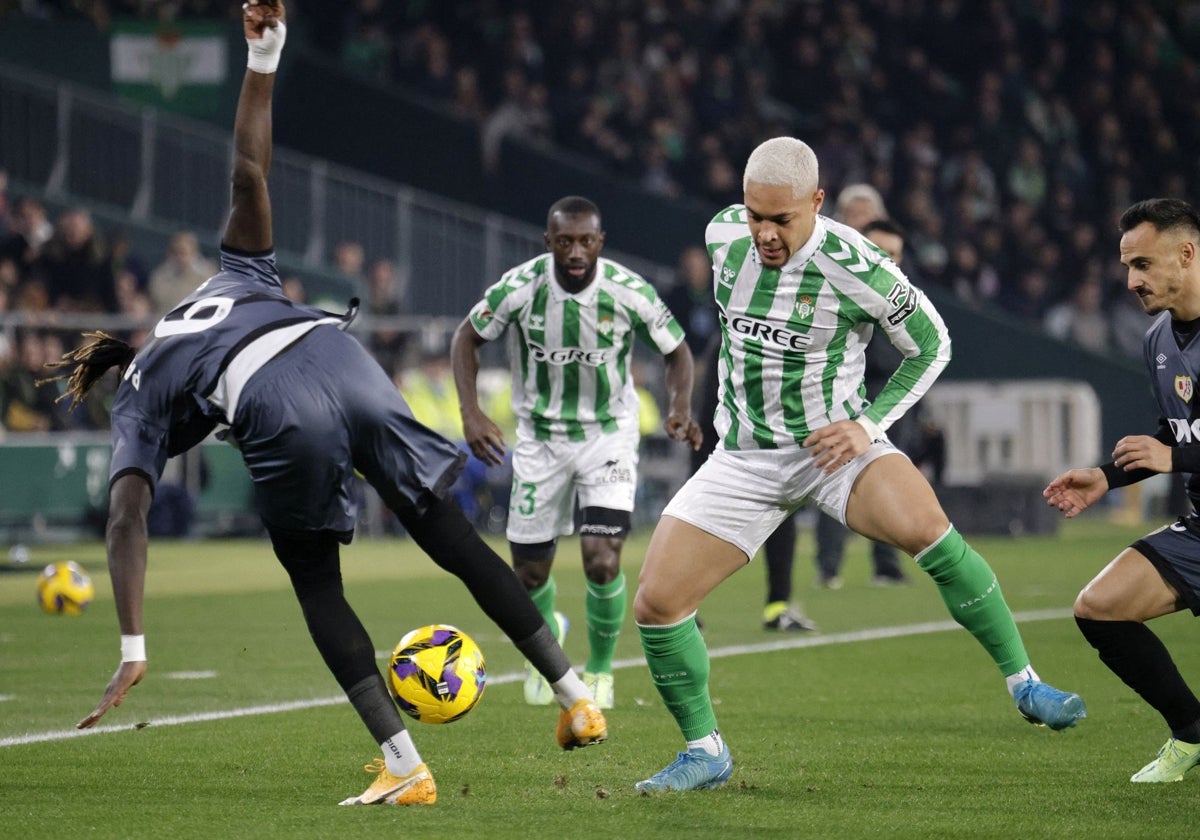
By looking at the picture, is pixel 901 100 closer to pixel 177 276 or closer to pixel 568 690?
pixel 177 276

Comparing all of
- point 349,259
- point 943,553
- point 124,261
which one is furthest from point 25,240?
point 943,553

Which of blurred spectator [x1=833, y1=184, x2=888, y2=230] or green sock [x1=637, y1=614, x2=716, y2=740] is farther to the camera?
blurred spectator [x1=833, y1=184, x2=888, y2=230]

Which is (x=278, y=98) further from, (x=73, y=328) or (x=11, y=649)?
(x=11, y=649)

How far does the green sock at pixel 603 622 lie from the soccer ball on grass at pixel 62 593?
16.0ft

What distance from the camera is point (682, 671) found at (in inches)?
237

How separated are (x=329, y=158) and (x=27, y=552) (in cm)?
943

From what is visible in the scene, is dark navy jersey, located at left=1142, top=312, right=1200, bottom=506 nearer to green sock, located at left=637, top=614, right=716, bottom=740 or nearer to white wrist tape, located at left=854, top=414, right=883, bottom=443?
white wrist tape, located at left=854, top=414, right=883, bottom=443

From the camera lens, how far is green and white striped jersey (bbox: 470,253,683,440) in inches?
338

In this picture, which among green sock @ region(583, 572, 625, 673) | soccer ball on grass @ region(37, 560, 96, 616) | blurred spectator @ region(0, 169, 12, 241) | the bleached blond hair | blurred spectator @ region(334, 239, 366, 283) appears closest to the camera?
the bleached blond hair

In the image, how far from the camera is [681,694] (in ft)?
19.8

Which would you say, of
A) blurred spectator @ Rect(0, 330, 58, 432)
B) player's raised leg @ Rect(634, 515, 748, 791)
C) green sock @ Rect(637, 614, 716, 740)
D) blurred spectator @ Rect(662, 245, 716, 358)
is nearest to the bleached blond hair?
player's raised leg @ Rect(634, 515, 748, 791)

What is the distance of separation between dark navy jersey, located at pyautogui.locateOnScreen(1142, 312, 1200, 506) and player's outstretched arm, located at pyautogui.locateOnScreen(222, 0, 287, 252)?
291 centimetres

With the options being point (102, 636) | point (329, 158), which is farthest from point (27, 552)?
point (329, 158)

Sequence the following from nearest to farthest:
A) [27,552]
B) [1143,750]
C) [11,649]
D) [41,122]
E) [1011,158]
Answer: [1143,750] < [11,649] < [27,552] < [41,122] < [1011,158]
